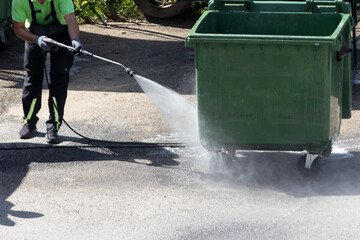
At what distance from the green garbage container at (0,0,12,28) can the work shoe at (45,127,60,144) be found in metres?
2.98

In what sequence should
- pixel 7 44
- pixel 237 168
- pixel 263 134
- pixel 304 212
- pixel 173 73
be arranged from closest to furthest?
pixel 304 212 < pixel 263 134 < pixel 237 168 < pixel 173 73 < pixel 7 44

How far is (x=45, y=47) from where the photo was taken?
237 inches

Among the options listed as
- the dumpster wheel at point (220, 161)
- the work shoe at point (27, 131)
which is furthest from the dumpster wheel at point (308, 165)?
the work shoe at point (27, 131)

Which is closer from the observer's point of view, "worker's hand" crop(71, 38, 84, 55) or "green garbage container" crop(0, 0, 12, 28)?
"worker's hand" crop(71, 38, 84, 55)

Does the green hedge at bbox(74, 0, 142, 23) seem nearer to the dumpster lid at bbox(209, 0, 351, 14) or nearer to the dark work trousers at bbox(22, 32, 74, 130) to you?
the dark work trousers at bbox(22, 32, 74, 130)

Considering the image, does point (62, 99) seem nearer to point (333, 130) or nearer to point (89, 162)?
point (89, 162)

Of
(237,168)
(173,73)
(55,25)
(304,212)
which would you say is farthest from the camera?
(173,73)

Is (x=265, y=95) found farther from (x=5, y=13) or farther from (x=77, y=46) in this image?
(x=5, y=13)

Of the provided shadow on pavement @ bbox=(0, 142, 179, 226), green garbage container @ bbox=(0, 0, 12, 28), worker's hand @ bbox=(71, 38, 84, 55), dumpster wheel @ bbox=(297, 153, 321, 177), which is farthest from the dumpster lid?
green garbage container @ bbox=(0, 0, 12, 28)

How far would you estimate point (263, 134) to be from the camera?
547 cm

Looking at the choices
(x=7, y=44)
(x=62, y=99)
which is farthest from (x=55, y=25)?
(x=7, y=44)

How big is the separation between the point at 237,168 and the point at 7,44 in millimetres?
5395

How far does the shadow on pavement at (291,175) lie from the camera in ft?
17.8

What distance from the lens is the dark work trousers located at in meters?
6.39
